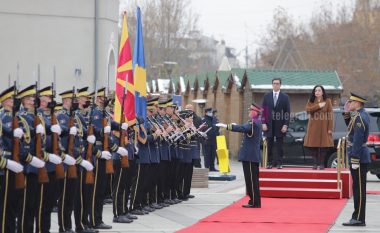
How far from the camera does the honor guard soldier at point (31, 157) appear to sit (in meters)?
11.3

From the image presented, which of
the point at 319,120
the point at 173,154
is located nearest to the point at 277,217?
the point at 173,154

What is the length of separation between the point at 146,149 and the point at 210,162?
42.0 feet

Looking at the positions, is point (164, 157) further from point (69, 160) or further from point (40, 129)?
point (40, 129)

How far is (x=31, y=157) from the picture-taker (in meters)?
11.2

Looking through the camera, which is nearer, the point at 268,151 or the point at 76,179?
the point at 76,179

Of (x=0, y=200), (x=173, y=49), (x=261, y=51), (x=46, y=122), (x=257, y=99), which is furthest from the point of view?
(x=261, y=51)

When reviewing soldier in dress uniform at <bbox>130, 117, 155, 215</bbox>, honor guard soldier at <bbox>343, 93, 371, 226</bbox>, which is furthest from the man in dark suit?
honor guard soldier at <bbox>343, 93, 371, 226</bbox>

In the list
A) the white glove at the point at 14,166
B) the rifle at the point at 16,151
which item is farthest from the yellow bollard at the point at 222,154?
the white glove at the point at 14,166

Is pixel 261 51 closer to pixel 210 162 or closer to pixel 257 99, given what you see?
pixel 257 99

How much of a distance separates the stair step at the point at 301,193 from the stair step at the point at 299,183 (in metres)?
0.07

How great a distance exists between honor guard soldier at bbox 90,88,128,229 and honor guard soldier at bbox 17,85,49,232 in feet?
5.92

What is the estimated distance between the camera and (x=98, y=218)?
46.4 ft

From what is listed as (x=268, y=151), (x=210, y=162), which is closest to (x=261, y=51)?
(x=210, y=162)

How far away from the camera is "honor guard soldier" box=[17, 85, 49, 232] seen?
11.3 m
